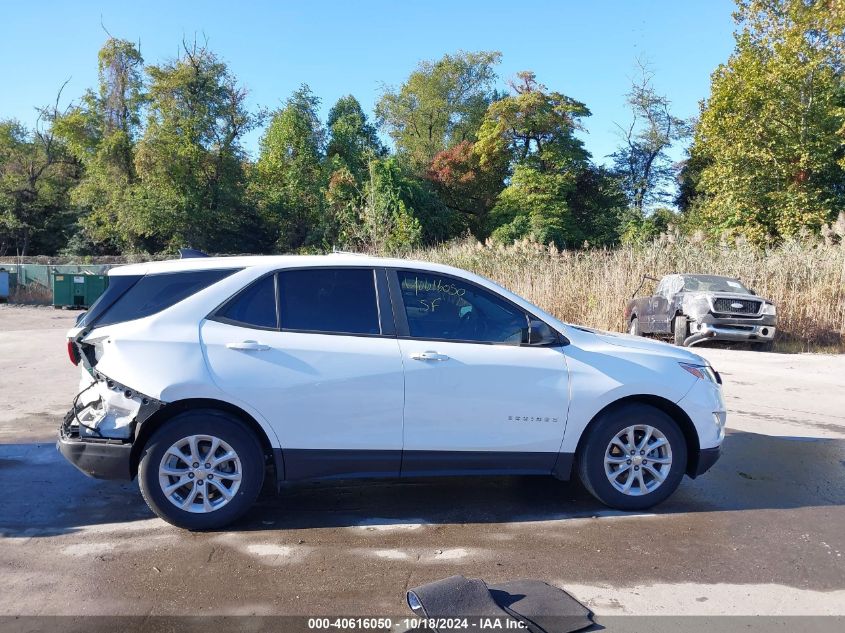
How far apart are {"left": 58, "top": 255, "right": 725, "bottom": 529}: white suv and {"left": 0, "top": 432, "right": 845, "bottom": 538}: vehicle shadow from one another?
362 mm

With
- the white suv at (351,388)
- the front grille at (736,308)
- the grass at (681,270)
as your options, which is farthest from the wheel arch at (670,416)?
the grass at (681,270)

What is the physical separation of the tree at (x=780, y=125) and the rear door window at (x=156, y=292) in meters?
24.4

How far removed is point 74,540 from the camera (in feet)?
14.5

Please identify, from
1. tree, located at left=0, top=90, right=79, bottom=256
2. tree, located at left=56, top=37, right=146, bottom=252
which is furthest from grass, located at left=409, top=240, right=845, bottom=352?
tree, located at left=0, top=90, right=79, bottom=256

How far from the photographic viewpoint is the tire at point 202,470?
14.4 feet

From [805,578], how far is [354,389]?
2.90m

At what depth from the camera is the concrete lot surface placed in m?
3.70

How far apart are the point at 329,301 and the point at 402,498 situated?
1.65 meters

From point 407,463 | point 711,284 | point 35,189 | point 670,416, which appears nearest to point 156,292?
point 407,463

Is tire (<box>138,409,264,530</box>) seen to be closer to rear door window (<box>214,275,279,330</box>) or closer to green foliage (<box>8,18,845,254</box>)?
rear door window (<box>214,275,279,330</box>)

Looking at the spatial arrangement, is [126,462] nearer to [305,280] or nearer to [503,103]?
[305,280]

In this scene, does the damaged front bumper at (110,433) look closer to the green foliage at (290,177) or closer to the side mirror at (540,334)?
the side mirror at (540,334)

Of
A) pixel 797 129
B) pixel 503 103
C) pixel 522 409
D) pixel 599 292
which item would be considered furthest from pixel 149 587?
pixel 503 103

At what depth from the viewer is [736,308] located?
1473cm
